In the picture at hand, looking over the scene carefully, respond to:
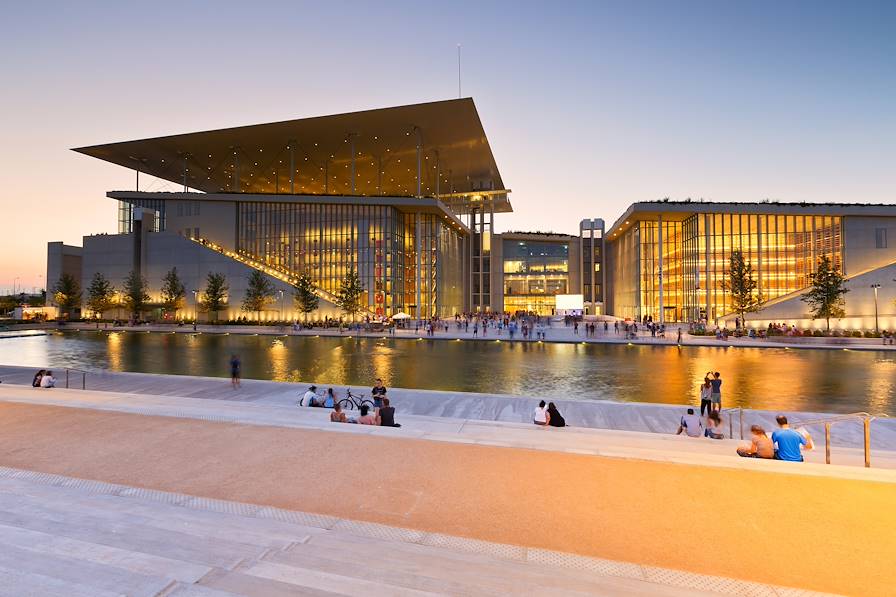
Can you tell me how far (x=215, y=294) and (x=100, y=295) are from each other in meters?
20.3

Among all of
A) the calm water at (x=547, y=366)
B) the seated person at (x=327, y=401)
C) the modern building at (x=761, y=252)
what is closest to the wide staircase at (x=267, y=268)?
the calm water at (x=547, y=366)

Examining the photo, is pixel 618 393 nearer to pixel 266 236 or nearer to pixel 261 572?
pixel 261 572

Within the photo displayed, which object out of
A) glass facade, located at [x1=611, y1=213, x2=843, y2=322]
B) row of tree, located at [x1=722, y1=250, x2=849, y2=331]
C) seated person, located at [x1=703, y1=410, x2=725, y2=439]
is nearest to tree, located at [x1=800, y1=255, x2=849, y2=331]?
row of tree, located at [x1=722, y1=250, x2=849, y2=331]

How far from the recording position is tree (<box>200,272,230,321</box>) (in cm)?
6272

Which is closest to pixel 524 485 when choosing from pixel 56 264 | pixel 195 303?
pixel 195 303

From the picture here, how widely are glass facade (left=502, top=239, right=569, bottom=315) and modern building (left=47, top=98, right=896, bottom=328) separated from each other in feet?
40.3

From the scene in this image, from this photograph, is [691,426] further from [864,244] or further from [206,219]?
[206,219]

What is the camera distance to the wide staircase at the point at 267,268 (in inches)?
2499

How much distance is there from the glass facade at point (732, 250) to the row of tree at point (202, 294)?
4299 centimetres

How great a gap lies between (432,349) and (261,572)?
31195 mm

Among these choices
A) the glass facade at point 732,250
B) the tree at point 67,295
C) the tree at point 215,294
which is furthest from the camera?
the tree at point 67,295

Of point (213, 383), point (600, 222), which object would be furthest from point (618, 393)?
point (600, 222)

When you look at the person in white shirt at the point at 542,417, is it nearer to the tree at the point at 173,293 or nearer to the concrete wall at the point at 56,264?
the tree at the point at 173,293

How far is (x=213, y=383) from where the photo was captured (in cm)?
1869
